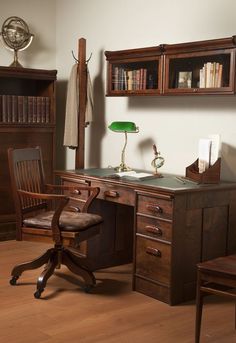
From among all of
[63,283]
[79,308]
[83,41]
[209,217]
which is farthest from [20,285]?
[83,41]

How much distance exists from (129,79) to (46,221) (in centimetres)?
144

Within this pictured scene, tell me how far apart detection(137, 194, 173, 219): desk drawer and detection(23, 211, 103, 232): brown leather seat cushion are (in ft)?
1.15

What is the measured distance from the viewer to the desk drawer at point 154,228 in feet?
11.7

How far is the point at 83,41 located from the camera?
16.3ft

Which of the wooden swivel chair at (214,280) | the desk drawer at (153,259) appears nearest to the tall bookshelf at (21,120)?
the desk drawer at (153,259)

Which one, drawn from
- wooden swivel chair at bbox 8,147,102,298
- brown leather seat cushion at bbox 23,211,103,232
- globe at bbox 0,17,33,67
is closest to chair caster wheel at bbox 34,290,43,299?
wooden swivel chair at bbox 8,147,102,298

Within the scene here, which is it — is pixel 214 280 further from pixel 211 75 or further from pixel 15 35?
pixel 15 35

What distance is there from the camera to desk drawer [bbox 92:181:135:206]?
3.87m

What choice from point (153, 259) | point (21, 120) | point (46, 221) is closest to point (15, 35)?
point (21, 120)

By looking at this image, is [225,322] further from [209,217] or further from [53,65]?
[53,65]

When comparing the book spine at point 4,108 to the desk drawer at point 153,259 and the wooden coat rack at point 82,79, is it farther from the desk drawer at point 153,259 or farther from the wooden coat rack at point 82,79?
the desk drawer at point 153,259

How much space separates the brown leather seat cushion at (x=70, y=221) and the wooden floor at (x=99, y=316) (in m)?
0.47

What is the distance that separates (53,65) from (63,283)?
8.85 ft

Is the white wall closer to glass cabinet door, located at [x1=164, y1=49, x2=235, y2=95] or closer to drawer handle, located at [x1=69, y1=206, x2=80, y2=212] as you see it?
glass cabinet door, located at [x1=164, y1=49, x2=235, y2=95]
